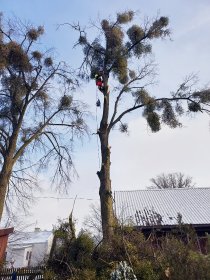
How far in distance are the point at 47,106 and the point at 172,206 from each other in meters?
8.17

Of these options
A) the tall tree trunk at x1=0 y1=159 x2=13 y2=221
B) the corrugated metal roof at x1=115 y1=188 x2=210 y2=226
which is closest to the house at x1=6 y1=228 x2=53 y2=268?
the corrugated metal roof at x1=115 y1=188 x2=210 y2=226

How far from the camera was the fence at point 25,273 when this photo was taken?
8078 millimetres

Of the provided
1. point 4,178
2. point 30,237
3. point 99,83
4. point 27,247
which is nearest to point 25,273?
point 4,178

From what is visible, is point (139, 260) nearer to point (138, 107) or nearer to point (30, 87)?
point (138, 107)

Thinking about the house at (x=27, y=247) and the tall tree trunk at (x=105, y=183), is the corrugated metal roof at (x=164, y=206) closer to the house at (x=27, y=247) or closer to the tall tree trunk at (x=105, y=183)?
the tall tree trunk at (x=105, y=183)

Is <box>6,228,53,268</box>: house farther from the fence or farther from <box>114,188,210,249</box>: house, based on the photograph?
the fence

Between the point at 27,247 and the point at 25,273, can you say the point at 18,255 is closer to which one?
the point at 27,247

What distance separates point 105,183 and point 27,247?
75.6 feet

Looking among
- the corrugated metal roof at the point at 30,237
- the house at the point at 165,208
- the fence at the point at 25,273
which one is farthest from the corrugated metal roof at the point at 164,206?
the corrugated metal roof at the point at 30,237

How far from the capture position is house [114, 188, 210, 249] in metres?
13.7

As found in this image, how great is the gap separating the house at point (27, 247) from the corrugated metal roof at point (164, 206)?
12685mm

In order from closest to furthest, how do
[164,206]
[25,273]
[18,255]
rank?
[25,273]
[164,206]
[18,255]

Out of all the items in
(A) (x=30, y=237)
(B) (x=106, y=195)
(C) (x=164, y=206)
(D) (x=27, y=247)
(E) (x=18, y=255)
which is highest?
(C) (x=164, y=206)

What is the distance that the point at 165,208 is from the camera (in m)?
15.6
